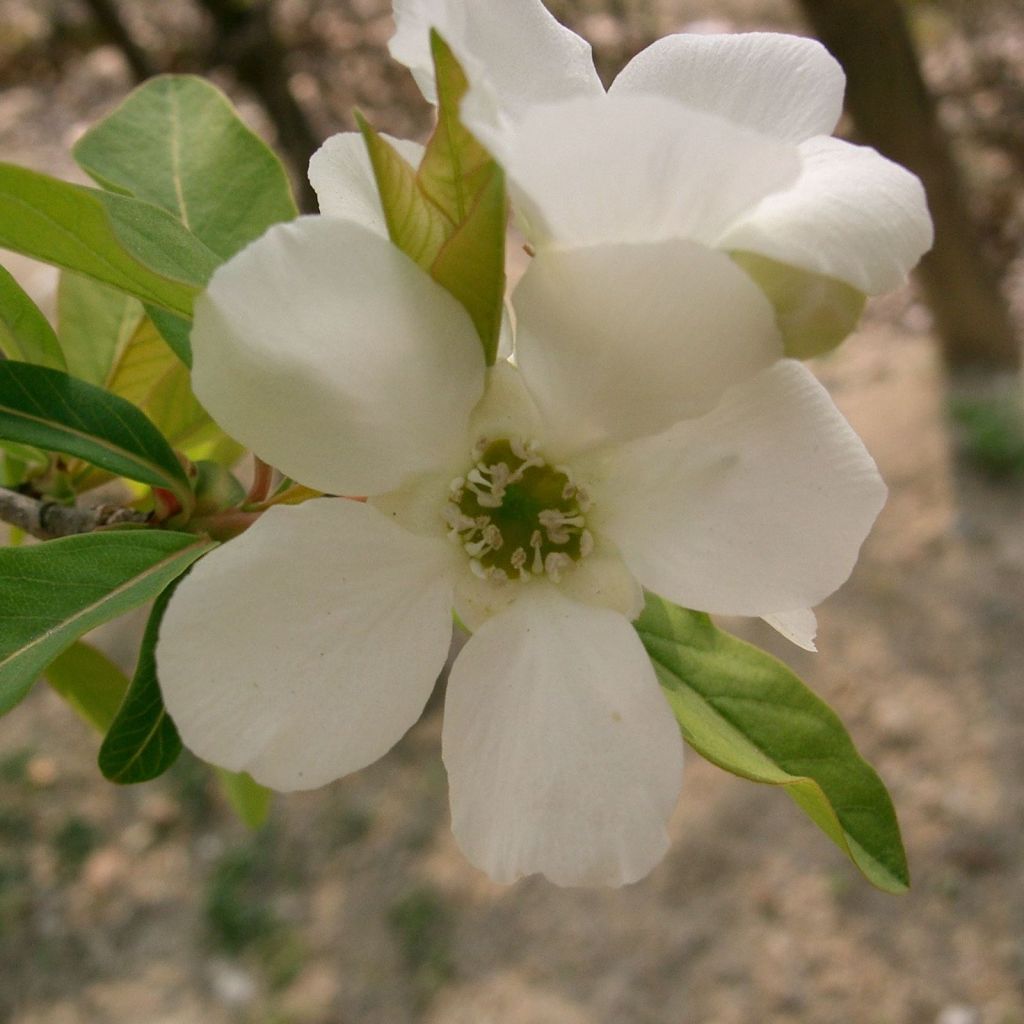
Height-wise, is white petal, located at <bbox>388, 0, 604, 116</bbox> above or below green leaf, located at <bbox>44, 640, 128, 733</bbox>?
above

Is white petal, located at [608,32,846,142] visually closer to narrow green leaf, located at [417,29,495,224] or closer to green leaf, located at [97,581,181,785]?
narrow green leaf, located at [417,29,495,224]

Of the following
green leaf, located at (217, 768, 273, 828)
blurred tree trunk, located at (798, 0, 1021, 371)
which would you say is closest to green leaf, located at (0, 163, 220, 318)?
green leaf, located at (217, 768, 273, 828)

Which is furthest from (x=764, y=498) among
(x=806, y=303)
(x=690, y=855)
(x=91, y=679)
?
(x=690, y=855)

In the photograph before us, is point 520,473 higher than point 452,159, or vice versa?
point 452,159

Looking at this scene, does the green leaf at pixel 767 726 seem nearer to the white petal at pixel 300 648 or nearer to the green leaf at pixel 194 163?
the white petal at pixel 300 648

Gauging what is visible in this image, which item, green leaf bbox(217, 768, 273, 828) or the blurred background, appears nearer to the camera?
green leaf bbox(217, 768, 273, 828)

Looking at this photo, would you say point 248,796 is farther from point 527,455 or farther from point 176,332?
point 527,455

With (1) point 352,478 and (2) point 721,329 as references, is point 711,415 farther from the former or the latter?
(1) point 352,478
